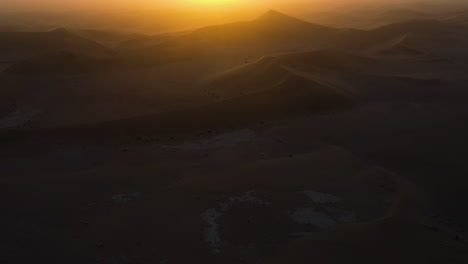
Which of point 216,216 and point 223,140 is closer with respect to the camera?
point 216,216

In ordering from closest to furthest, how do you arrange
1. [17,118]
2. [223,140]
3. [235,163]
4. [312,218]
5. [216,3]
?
[312,218] < [235,163] < [223,140] < [17,118] < [216,3]

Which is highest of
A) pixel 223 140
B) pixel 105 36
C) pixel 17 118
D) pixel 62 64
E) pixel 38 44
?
pixel 105 36

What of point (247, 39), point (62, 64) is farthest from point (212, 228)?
point (247, 39)

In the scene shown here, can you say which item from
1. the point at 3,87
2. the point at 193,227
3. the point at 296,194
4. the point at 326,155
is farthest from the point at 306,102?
the point at 3,87

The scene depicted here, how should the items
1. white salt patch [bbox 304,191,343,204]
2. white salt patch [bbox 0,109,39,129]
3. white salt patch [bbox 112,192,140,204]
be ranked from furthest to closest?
white salt patch [bbox 0,109,39,129] → white salt patch [bbox 304,191,343,204] → white salt patch [bbox 112,192,140,204]

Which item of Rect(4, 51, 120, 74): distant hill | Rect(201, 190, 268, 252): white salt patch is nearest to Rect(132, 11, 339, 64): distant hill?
Rect(4, 51, 120, 74): distant hill

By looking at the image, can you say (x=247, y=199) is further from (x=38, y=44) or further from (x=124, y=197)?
(x=38, y=44)

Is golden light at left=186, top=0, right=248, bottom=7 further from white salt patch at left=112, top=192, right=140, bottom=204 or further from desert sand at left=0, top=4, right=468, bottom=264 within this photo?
white salt patch at left=112, top=192, right=140, bottom=204
